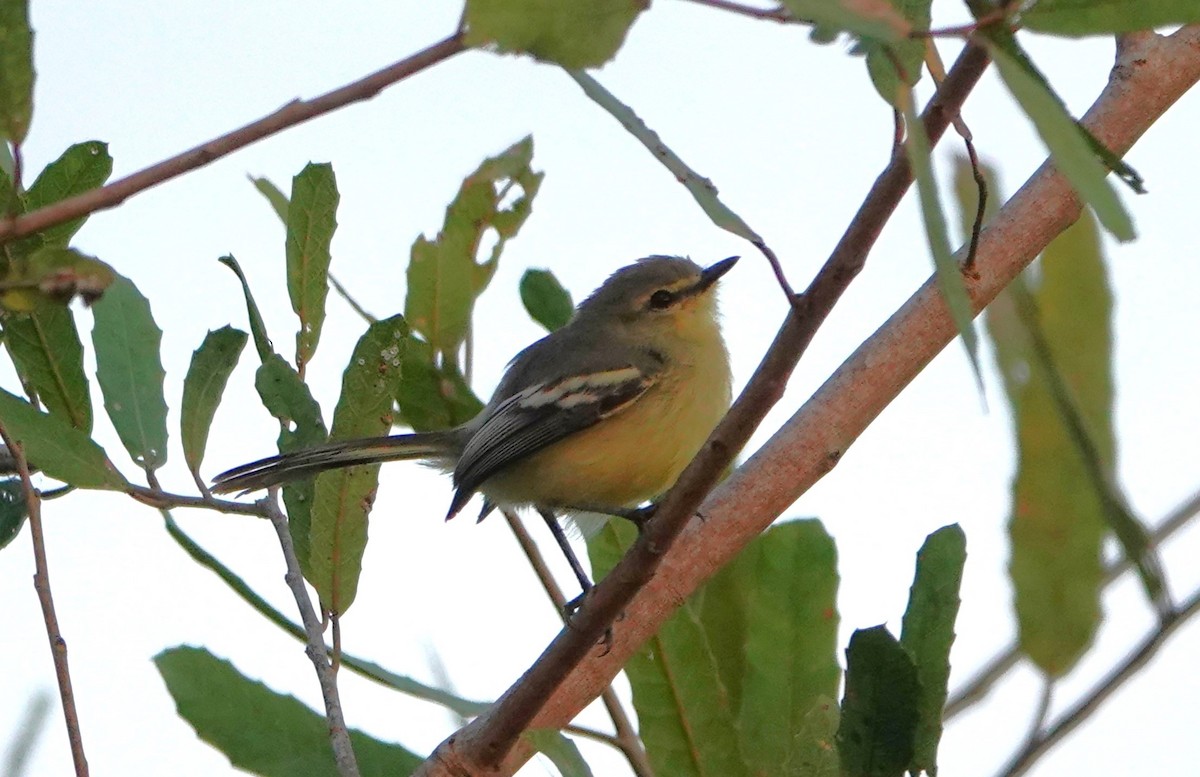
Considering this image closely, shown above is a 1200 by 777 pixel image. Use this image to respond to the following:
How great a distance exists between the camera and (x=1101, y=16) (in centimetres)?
116

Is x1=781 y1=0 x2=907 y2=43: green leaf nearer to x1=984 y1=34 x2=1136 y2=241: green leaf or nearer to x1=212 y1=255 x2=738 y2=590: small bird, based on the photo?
x1=984 y1=34 x2=1136 y2=241: green leaf

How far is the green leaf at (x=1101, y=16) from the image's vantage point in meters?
1.15

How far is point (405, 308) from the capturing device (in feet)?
10.8

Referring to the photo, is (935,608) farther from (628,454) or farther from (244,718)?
(628,454)

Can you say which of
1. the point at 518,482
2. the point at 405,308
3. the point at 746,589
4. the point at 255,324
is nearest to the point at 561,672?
the point at 746,589

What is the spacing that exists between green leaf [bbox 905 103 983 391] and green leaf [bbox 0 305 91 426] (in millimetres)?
1957

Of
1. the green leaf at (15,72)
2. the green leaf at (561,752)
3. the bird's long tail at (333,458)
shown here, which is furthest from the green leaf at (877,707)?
the bird's long tail at (333,458)

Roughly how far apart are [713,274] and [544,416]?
37.6 inches

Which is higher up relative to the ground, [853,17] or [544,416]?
[544,416]

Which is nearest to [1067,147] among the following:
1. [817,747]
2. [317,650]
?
[817,747]

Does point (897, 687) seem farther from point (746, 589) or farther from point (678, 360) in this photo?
point (678, 360)

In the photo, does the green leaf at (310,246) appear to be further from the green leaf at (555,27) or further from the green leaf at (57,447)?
the green leaf at (555,27)

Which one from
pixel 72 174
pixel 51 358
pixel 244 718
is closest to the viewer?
pixel 244 718

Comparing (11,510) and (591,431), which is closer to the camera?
(11,510)
